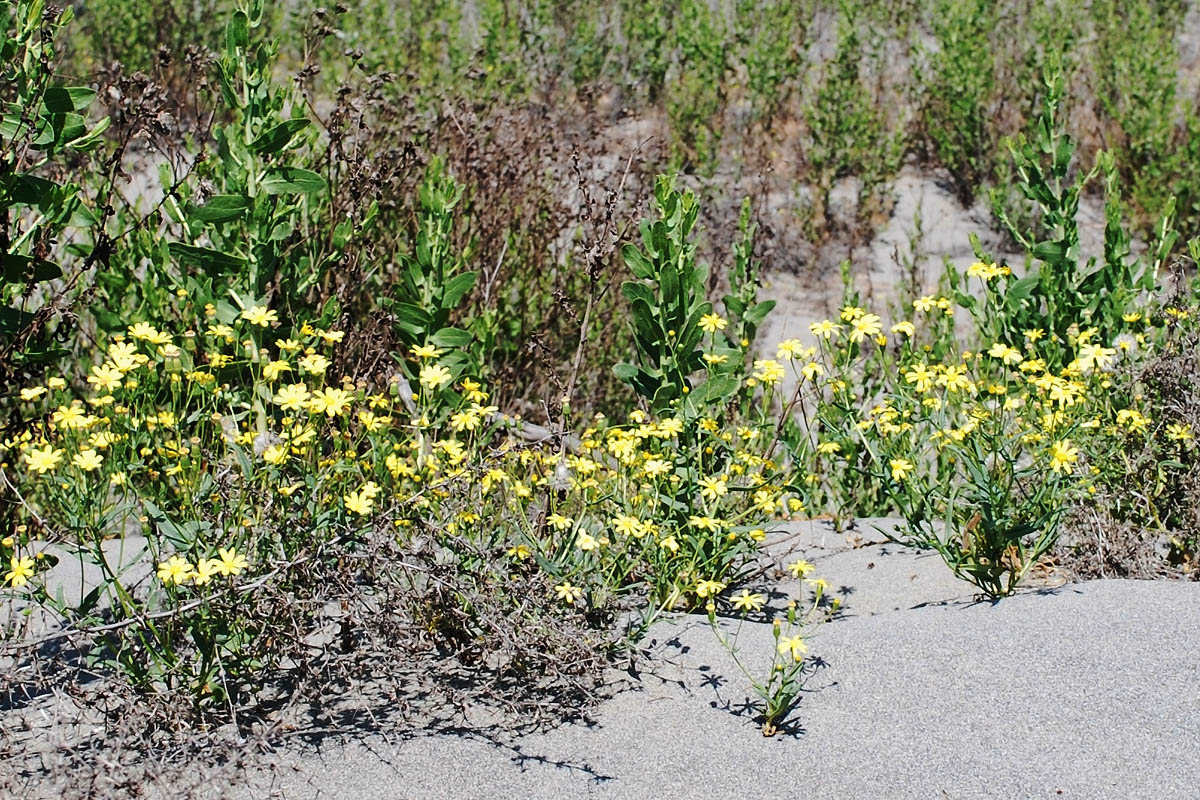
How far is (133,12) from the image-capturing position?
30.8 feet

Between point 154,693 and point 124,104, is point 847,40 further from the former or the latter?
point 154,693

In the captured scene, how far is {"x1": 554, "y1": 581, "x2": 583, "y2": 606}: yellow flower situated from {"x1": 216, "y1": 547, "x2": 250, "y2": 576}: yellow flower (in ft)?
2.38

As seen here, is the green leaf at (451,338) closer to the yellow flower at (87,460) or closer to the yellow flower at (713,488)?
the yellow flower at (713,488)

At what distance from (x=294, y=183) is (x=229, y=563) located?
5.88ft

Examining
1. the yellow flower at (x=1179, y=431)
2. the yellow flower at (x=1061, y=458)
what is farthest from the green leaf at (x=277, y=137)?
the yellow flower at (x=1179, y=431)

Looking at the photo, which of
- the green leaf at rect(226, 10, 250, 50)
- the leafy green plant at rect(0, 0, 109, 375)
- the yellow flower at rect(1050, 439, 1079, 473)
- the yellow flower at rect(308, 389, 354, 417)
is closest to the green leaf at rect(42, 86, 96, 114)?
the leafy green plant at rect(0, 0, 109, 375)

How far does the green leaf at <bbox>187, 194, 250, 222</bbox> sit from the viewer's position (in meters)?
3.66

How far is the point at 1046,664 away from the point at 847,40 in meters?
6.40

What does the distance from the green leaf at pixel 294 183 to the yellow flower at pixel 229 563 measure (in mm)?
1674

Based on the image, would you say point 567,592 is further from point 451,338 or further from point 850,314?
point 451,338

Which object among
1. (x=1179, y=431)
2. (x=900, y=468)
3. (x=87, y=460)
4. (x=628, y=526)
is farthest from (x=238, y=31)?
(x=1179, y=431)

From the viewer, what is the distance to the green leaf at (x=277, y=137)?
3.74m

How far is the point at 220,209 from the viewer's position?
3.68 m

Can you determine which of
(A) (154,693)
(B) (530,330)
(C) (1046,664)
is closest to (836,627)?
(C) (1046,664)
